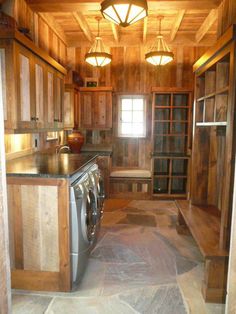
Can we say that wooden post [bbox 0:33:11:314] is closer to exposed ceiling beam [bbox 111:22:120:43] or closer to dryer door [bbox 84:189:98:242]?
dryer door [bbox 84:189:98:242]

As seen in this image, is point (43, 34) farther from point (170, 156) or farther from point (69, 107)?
point (170, 156)

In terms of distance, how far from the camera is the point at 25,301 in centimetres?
208

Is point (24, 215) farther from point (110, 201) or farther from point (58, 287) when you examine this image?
point (110, 201)

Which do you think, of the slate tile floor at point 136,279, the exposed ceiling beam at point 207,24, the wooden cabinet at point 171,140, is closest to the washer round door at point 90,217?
the slate tile floor at point 136,279

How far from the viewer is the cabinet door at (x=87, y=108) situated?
5039 mm

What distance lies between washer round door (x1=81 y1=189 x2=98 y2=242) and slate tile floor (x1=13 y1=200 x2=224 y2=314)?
367 millimetres

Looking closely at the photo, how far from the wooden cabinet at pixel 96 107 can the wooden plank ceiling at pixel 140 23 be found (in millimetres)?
990

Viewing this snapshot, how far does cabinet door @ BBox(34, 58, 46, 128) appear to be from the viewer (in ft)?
9.46

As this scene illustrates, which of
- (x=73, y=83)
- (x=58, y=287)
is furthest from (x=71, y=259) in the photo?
(x=73, y=83)

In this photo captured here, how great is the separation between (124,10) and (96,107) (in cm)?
268

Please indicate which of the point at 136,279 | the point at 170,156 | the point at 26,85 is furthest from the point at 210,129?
the point at 26,85

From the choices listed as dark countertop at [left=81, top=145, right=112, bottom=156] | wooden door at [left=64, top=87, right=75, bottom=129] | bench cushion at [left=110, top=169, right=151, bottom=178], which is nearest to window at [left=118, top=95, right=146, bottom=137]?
dark countertop at [left=81, top=145, right=112, bottom=156]

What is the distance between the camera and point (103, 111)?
5027 millimetres

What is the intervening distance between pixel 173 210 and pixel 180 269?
1.85m
